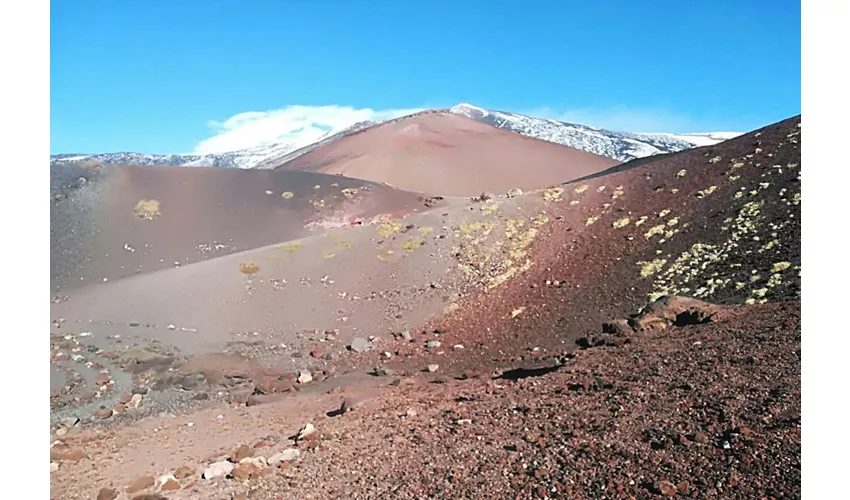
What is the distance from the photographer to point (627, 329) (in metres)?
9.73

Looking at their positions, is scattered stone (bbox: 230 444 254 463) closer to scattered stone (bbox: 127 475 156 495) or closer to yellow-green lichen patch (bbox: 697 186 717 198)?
scattered stone (bbox: 127 475 156 495)

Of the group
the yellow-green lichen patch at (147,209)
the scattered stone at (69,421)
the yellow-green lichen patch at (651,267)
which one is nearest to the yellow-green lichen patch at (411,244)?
the yellow-green lichen patch at (651,267)

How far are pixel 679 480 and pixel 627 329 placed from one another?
17.2 ft

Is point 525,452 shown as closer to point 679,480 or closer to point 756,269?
point 679,480

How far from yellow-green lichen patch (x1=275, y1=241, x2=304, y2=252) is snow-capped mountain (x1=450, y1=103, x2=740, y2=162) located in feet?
157

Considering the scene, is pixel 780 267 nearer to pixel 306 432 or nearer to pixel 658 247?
pixel 658 247

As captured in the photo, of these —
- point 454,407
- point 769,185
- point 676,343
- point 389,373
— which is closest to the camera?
point 454,407

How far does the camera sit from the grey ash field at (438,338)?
5.67 metres

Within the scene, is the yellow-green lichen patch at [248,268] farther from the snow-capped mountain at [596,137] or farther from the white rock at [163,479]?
the snow-capped mountain at [596,137]

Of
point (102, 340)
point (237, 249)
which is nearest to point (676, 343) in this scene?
point (102, 340)

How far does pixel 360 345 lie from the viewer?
12742 mm

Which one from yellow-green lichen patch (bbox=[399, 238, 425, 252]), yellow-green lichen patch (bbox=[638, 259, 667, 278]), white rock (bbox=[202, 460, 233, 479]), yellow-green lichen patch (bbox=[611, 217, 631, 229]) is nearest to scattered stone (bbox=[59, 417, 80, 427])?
white rock (bbox=[202, 460, 233, 479])

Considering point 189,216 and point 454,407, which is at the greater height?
point 189,216

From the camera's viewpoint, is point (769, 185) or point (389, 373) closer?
point (389, 373)
